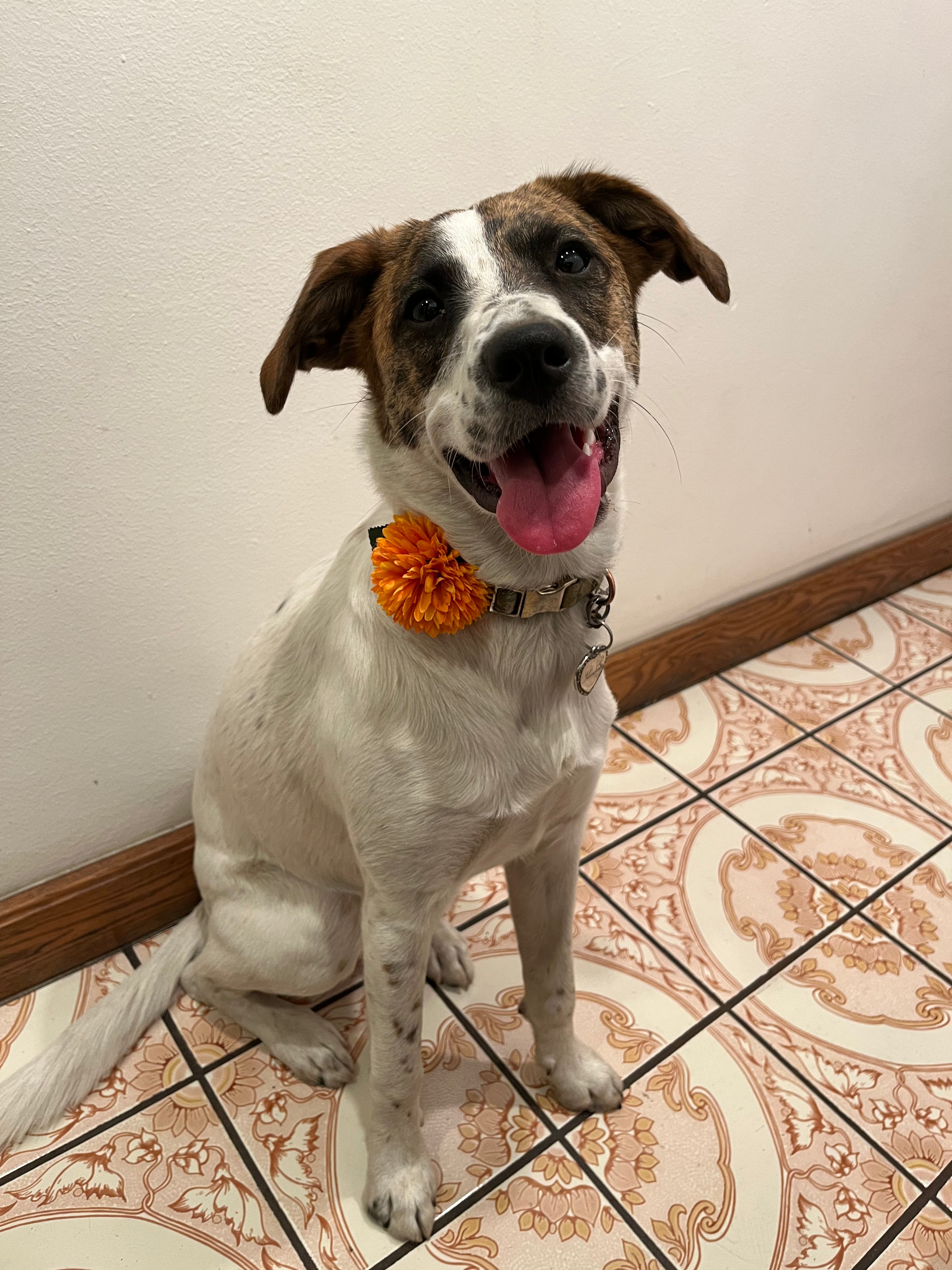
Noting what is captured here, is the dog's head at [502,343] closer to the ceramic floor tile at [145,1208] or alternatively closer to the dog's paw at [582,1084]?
the dog's paw at [582,1084]

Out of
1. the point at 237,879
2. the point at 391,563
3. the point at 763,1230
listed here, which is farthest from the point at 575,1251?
the point at 391,563

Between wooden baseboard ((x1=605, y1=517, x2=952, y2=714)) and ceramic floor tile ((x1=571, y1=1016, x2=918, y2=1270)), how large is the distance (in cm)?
93

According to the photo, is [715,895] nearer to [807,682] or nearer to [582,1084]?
[582,1084]

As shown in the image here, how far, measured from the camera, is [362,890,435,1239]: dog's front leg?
1028 millimetres

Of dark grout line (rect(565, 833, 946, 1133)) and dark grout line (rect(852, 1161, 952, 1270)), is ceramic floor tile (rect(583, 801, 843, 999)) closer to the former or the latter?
dark grout line (rect(565, 833, 946, 1133))

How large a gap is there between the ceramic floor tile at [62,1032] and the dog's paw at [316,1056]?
179 mm

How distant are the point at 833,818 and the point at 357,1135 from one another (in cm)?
117

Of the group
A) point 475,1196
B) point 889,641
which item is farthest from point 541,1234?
point 889,641

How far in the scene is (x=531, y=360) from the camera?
81cm

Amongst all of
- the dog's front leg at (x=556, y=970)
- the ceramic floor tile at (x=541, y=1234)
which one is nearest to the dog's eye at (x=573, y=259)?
the dog's front leg at (x=556, y=970)

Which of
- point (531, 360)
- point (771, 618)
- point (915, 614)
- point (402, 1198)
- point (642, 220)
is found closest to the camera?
point (531, 360)

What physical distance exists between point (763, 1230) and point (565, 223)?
1.35 m

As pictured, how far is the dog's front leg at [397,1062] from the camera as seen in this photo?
3.37 ft

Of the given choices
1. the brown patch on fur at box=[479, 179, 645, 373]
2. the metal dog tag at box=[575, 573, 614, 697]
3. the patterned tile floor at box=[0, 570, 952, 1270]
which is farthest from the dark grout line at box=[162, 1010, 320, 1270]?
the brown patch on fur at box=[479, 179, 645, 373]
